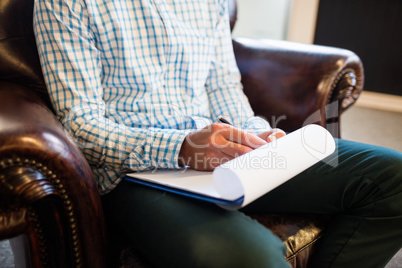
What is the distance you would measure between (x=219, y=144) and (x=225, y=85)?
1.44ft

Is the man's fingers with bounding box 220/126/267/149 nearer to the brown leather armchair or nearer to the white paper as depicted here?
the white paper

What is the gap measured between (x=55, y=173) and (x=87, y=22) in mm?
414

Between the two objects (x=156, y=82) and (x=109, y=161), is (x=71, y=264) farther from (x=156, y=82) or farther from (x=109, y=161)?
(x=156, y=82)

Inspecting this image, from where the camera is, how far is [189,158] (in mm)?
785

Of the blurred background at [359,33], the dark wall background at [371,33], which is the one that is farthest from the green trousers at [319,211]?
the dark wall background at [371,33]

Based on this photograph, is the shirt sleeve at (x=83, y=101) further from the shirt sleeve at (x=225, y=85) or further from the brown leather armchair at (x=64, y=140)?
the shirt sleeve at (x=225, y=85)

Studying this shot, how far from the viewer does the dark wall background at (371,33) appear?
2.45 metres

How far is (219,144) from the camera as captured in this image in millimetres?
758

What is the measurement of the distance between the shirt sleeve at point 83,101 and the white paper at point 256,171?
0.05 metres

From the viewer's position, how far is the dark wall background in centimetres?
245

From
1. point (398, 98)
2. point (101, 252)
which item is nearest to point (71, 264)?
point (101, 252)

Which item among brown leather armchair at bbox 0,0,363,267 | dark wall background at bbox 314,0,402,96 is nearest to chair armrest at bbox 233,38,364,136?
brown leather armchair at bbox 0,0,363,267

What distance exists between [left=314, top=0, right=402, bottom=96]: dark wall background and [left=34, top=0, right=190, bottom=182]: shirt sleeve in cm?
217

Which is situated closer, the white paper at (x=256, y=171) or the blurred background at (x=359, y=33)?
the white paper at (x=256, y=171)
